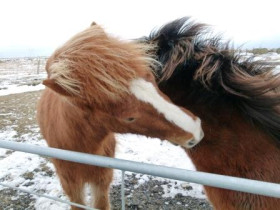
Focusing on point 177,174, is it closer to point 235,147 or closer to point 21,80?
point 235,147

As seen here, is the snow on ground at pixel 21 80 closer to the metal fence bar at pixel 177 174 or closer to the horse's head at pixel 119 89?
the horse's head at pixel 119 89

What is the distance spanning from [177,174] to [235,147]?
648mm

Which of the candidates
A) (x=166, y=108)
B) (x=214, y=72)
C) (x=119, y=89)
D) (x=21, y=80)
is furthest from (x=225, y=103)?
(x=21, y=80)

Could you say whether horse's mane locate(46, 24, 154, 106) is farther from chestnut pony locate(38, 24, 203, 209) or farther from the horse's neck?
the horse's neck

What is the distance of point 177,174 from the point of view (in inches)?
39.7

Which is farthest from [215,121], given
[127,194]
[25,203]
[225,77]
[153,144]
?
A: [153,144]

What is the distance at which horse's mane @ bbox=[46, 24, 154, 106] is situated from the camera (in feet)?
4.68

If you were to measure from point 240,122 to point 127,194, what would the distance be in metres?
2.01

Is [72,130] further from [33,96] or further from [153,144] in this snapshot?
[33,96]

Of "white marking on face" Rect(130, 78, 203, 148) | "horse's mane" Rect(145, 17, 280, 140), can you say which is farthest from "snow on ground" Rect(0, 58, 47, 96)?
"white marking on face" Rect(130, 78, 203, 148)

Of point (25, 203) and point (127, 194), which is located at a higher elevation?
point (127, 194)

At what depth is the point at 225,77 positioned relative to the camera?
1.54 m

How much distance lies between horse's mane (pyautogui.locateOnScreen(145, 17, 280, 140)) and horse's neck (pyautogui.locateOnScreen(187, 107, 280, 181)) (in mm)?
61

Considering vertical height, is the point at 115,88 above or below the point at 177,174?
above
